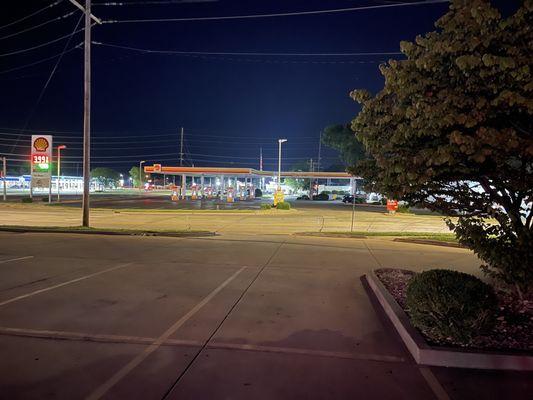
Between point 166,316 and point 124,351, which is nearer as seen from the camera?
point 124,351

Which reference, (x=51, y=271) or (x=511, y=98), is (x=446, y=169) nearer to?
(x=511, y=98)

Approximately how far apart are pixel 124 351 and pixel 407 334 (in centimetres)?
352

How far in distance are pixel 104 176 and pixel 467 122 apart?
150 meters

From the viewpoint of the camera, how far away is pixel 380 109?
22.7 ft

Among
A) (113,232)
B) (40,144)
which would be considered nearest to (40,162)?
(40,144)

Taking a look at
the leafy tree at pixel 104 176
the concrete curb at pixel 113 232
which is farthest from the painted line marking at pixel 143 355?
the leafy tree at pixel 104 176

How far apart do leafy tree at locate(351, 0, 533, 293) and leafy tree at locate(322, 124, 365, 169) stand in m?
61.7

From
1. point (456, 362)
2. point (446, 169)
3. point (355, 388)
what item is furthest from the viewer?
point (446, 169)

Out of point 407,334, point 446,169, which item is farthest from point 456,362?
point 446,169

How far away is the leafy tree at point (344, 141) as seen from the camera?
68.6 meters

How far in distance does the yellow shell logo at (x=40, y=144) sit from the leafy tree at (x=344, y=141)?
50949mm

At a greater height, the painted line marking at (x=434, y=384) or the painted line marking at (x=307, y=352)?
the painted line marking at (x=434, y=384)

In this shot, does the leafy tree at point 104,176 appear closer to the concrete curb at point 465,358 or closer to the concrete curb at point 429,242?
the concrete curb at point 429,242

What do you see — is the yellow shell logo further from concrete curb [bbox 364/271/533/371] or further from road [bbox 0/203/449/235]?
concrete curb [bbox 364/271/533/371]
